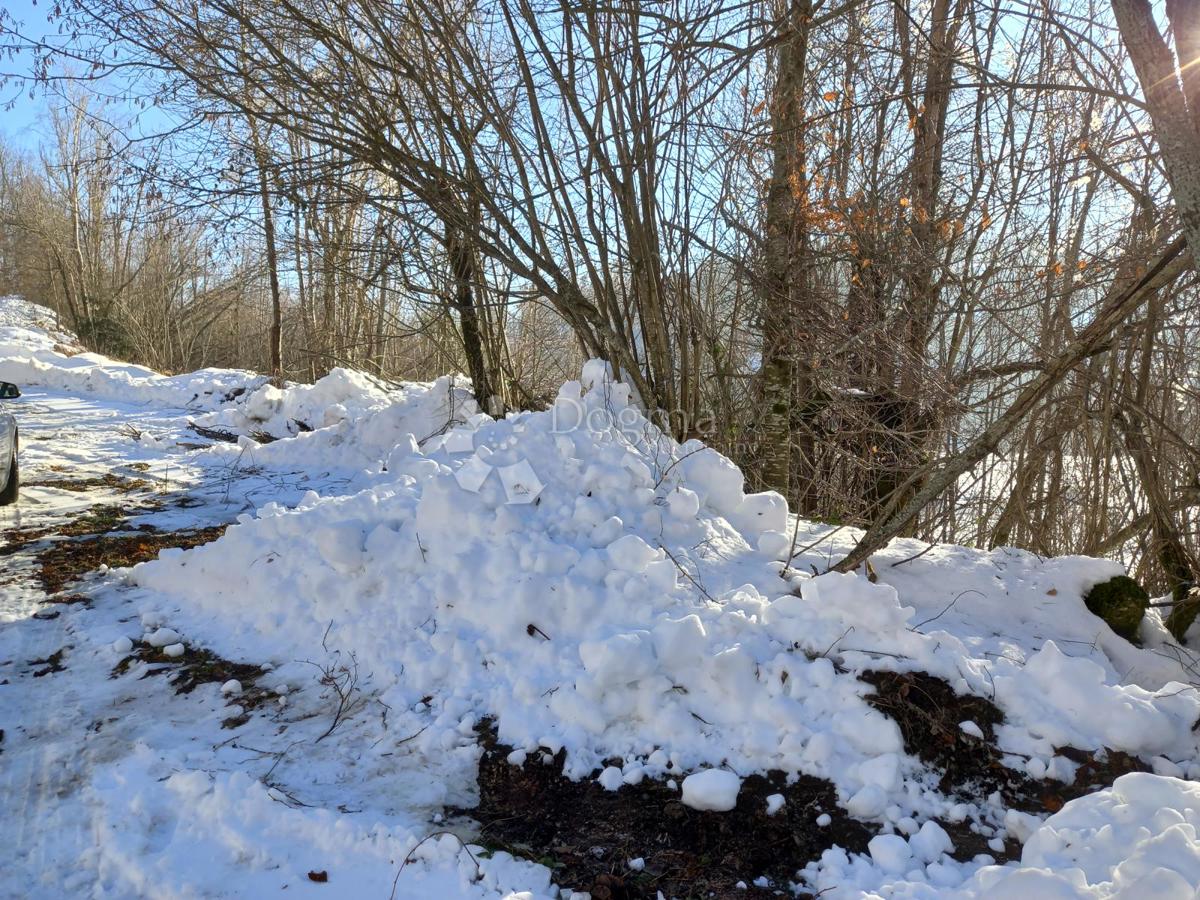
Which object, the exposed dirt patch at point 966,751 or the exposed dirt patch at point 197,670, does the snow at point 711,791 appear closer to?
the exposed dirt patch at point 966,751

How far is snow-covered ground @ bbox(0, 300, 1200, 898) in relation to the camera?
2.36m

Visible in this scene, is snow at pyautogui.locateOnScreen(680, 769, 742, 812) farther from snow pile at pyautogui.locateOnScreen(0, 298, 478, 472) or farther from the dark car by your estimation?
the dark car

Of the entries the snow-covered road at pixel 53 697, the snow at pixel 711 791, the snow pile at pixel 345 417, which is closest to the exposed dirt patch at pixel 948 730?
the snow at pixel 711 791

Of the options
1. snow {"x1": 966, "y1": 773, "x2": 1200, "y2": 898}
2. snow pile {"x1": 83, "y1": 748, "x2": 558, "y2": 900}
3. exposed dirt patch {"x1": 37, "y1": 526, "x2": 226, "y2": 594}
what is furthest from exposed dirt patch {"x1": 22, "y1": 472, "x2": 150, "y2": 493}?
snow {"x1": 966, "y1": 773, "x2": 1200, "y2": 898}

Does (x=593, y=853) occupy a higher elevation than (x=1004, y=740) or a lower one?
lower

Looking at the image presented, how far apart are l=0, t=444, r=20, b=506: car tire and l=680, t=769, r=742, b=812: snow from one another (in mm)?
6332

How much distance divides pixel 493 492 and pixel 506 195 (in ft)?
10.7

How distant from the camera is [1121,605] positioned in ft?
13.0

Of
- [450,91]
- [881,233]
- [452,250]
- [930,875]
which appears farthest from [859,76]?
[930,875]

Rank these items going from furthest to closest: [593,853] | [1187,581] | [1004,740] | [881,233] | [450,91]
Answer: [450,91]
[881,233]
[1187,581]
[1004,740]
[593,853]

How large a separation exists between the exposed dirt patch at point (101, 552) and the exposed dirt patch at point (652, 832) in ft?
11.4

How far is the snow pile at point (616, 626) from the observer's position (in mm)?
2877

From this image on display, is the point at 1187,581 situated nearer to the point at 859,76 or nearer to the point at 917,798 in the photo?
the point at 917,798

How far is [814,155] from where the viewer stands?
6.00 meters
